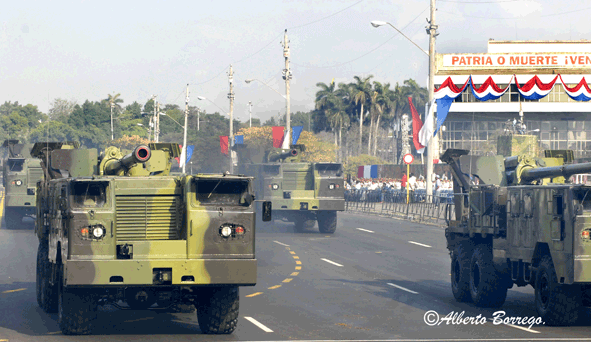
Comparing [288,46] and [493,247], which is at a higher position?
[288,46]

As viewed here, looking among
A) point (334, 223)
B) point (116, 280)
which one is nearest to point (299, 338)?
point (116, 280)

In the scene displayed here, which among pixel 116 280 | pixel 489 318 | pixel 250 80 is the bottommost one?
pixel 489 318

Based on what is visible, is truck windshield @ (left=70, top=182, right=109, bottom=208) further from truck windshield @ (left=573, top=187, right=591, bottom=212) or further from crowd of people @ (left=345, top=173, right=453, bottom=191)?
crowd of people @ (left=345, top=173, right=453, bottom=191)

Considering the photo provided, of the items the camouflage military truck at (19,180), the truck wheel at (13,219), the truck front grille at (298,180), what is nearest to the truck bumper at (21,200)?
the camouflage military truck at (19,180)

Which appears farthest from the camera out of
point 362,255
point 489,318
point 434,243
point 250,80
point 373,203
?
point 250,80

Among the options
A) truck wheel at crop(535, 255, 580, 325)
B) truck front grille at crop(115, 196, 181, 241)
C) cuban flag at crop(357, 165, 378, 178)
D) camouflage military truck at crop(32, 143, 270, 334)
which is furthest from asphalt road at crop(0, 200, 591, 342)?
cuban flag at crop(357, 165, 378, 178)

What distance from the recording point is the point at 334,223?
100ft

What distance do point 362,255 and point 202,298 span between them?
12.2m

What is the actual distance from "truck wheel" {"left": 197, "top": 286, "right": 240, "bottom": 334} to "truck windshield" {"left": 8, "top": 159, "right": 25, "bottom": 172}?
2166 centimetres

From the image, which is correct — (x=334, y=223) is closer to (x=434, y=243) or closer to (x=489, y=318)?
(x=434, y=243)

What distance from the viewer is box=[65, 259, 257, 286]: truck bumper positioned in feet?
33.4

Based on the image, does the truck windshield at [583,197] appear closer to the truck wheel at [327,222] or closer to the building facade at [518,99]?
the truck wheel at [327,222]

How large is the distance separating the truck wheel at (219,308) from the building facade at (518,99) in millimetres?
59037

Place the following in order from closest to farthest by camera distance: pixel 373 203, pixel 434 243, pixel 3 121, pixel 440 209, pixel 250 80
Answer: pixel 434 243
pixel 440 209
pixel 373 203
pixel 250 80
pixel 3 121
